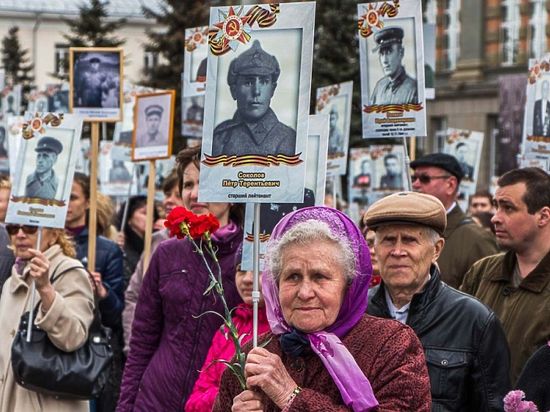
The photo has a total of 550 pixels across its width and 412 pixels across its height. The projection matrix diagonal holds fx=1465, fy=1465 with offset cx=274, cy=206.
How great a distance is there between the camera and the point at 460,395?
495 centimetres

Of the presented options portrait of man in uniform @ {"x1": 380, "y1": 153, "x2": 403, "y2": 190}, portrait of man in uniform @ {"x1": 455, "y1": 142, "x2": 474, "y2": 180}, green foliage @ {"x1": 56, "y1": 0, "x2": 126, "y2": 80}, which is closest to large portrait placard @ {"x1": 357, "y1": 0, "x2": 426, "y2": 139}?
portrait of man in uniform @ {"x1": 455, "y1": 142, "x2": 474, "y2": 180}

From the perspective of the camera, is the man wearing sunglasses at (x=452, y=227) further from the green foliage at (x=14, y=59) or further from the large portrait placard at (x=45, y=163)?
the green foliage at (x=14, y=59)

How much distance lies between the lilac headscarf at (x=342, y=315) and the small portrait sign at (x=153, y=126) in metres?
5.85

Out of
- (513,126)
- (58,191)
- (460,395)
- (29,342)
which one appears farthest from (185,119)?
(513,126)

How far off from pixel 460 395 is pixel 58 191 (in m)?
3.31

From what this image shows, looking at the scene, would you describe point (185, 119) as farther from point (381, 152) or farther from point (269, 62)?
point (269, 62)

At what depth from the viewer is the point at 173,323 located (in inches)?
234

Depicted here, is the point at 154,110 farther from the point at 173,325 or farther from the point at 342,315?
the point at 342,315

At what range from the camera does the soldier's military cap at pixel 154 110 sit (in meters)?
10.1

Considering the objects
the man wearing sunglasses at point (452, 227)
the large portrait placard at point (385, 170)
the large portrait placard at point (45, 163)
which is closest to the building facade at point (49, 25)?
the large portrait placard at point (385, 170)

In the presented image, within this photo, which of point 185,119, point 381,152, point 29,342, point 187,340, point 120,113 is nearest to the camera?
point 187,340

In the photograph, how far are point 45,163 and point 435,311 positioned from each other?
326 centimetres

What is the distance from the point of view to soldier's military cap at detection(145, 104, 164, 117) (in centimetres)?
1009

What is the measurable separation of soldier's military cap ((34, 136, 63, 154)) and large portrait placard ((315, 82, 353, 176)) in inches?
117
